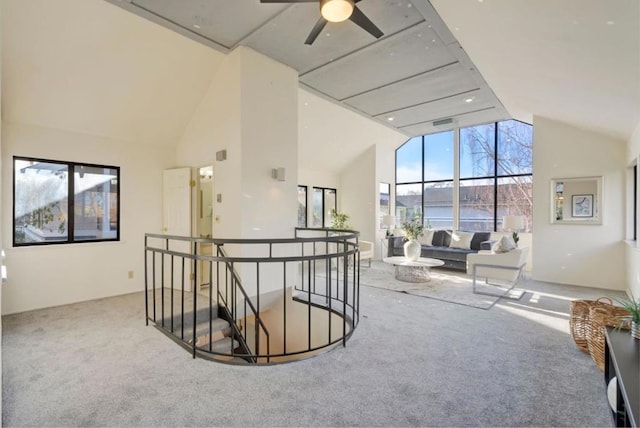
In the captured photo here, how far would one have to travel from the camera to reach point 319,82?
16.8 ft

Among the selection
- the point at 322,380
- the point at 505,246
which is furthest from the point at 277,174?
the point at 505,246

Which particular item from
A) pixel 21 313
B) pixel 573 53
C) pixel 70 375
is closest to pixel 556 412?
pixel 573 53

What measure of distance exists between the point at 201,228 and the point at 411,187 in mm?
6519

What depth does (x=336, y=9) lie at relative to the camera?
106 inches

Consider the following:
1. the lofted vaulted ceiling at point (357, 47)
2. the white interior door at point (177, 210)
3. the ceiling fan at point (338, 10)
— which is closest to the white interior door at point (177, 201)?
the white interior door at point (177, 210)

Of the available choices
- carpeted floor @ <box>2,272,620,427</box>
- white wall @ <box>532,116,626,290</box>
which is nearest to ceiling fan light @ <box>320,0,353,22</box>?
carpeted floor @ <box>2,272,620,427</box>

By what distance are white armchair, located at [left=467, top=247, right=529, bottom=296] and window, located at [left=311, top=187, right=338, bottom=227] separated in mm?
4733

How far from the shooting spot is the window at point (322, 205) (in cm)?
920

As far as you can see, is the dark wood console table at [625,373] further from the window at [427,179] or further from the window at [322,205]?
the window at [322,205]

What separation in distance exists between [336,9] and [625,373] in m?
3.25

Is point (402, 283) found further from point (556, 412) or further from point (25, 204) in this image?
point (25, 204)

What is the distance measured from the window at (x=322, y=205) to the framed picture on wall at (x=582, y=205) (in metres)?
5.86

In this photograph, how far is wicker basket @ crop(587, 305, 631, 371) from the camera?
257cm

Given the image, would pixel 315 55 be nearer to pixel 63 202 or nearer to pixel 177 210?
pixel 177 210
